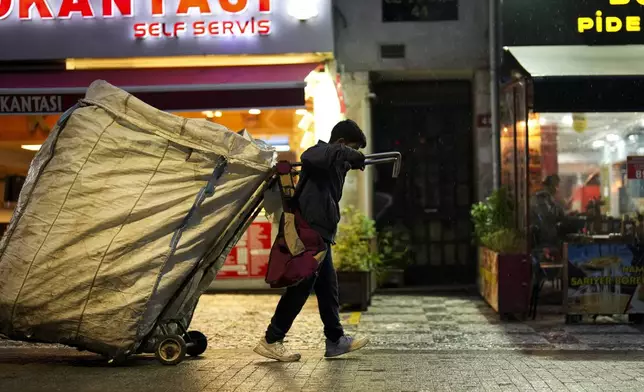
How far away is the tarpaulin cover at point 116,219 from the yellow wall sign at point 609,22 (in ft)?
18.8

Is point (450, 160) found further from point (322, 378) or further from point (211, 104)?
point (322, 378)

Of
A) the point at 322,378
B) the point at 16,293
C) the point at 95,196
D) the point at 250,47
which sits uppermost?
the point at 250,47

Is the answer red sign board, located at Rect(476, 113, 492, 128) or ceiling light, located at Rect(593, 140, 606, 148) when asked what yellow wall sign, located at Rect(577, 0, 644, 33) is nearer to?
ceiling light, located at Rect(593, 140, 606, 148)

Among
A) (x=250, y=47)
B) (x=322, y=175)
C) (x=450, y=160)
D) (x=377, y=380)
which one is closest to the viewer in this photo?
(x=377, y=380)

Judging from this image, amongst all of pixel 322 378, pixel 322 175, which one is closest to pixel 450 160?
pixel 322 175

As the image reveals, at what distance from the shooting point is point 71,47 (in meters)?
11.2

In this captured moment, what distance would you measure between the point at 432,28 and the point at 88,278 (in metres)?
7.01

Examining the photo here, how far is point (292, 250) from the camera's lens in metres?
6.46

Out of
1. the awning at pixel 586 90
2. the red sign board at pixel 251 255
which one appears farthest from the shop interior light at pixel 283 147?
the awning at pixel 586 90

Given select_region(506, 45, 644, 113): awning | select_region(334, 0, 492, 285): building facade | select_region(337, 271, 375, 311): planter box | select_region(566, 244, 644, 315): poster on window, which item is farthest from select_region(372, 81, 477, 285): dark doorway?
select_region(566, 244, 644, 315): poster on window

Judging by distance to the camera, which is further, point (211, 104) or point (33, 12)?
point (33, 12)

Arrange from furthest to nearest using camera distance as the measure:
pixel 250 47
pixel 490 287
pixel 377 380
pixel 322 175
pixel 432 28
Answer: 1. pixel 432 28
2. pixel 250 47
3. pixel 490 287
4. pixel 322 175
5. pixel 377 380

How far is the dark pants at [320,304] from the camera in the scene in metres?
6.71

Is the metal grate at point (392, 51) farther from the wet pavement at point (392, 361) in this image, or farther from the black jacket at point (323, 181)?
the black jacket at point (323, 181)
